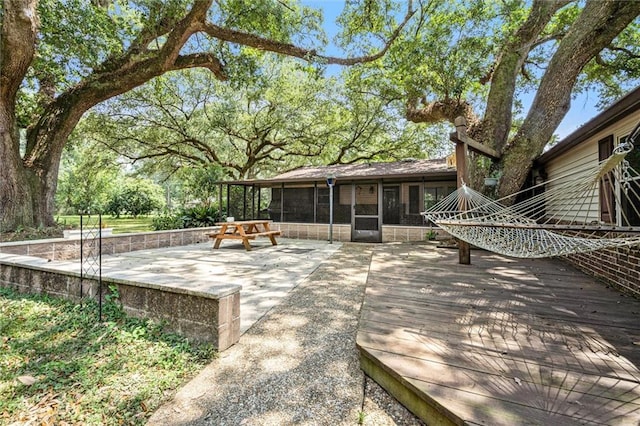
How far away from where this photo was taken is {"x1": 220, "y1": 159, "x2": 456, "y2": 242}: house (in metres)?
8.57

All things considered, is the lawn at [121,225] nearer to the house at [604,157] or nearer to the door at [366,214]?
the door at [366,214]

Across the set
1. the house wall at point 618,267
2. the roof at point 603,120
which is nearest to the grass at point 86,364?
the house wall at point 618,267

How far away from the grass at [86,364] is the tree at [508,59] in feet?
22.3

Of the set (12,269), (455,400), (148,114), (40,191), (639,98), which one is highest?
(148,114)

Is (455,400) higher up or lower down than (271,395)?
higher up

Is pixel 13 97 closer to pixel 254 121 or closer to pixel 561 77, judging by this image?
pixel 254 121

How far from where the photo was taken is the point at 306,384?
1754 mm

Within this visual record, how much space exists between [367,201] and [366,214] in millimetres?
699

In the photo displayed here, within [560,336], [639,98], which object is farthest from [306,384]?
[639,98]

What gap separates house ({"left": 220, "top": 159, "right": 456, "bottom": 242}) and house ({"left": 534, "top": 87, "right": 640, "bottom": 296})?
3.28 meters

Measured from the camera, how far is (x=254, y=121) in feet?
42.9

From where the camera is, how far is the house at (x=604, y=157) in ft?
9.62

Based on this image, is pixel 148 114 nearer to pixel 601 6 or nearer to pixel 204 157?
pixel 204 157

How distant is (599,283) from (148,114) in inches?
585
